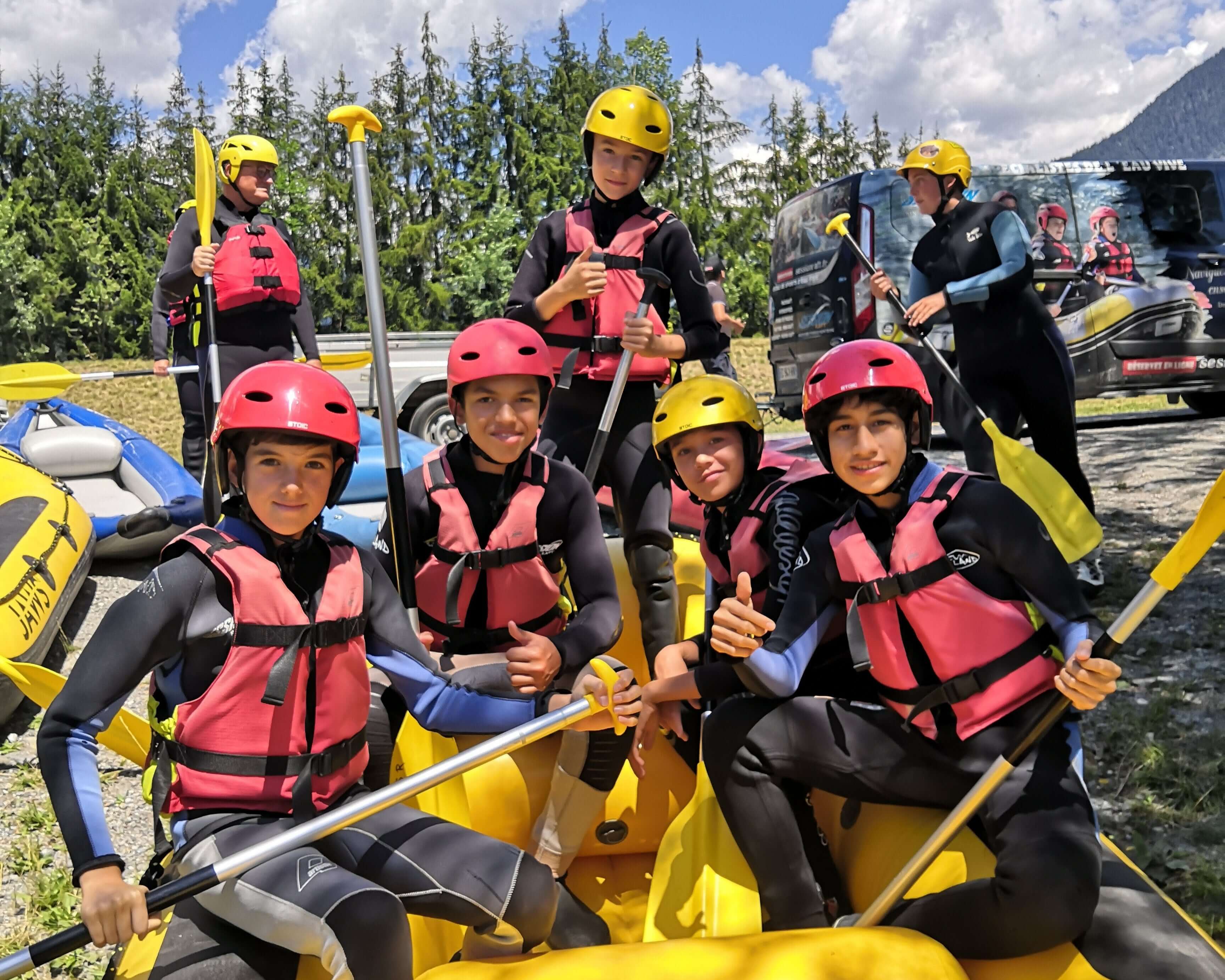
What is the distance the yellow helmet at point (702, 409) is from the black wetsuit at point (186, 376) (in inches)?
137

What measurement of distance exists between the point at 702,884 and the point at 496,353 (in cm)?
150

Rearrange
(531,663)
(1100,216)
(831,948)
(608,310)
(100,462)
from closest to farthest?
(831,948), (531,663), (608,310), (100,462), (1100,216)

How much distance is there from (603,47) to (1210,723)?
30.7 m

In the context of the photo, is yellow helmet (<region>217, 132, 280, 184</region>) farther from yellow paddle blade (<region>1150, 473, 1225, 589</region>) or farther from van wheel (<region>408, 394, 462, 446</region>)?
van wheel (<region>408, 394, 462, 446</region>)

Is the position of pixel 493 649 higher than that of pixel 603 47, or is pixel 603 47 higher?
pixel 603 47

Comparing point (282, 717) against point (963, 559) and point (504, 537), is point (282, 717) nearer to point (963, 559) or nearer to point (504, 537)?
point (504, 537)

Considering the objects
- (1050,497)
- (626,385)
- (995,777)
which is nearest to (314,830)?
(995,777)

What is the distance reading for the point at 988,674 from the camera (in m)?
2.30

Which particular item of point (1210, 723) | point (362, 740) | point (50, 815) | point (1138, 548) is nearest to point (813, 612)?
point (362, 740)

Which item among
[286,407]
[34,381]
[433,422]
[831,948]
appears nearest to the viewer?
[831,948]

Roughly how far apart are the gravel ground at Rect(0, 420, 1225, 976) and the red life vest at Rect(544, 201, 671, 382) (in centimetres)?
221

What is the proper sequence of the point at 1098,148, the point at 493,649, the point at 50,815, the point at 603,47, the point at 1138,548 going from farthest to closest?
the point at 1098,148 → the point at 603,47 → the point at 1138,548 → the point at 50,815 → the point at 493,649

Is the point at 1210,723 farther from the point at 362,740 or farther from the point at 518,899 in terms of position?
the point at 362,740

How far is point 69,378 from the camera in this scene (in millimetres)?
4195
